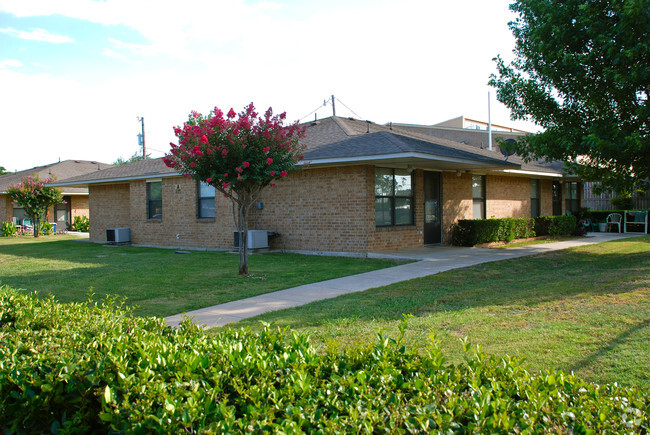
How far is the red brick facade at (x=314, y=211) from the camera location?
14445 millimetres

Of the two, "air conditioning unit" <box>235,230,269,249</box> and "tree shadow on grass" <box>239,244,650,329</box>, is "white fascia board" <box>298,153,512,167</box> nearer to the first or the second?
"air conditioning unit" <box>235,230,269,249</box>

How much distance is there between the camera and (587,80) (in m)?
11.6

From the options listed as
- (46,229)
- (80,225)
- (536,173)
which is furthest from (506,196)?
(80,225)

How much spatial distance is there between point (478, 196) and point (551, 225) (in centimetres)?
359

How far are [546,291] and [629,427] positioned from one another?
597 centimetres

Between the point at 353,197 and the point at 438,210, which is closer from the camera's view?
the point at 353,197

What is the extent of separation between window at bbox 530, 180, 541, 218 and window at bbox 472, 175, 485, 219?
4.08 meters

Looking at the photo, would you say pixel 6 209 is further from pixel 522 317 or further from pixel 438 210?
pixel 522 317

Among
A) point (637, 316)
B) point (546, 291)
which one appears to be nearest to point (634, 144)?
point (546, 291)

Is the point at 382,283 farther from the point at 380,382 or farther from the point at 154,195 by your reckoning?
the point at 154,195

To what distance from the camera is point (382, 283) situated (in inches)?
370

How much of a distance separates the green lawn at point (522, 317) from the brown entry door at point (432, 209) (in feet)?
20.7

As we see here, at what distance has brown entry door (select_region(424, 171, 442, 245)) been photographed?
54.3ft

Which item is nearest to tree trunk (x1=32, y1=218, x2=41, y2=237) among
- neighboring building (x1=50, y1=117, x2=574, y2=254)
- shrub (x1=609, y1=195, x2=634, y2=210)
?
neighboring building (x1=50, y1=117, x2=574, y2=254)
